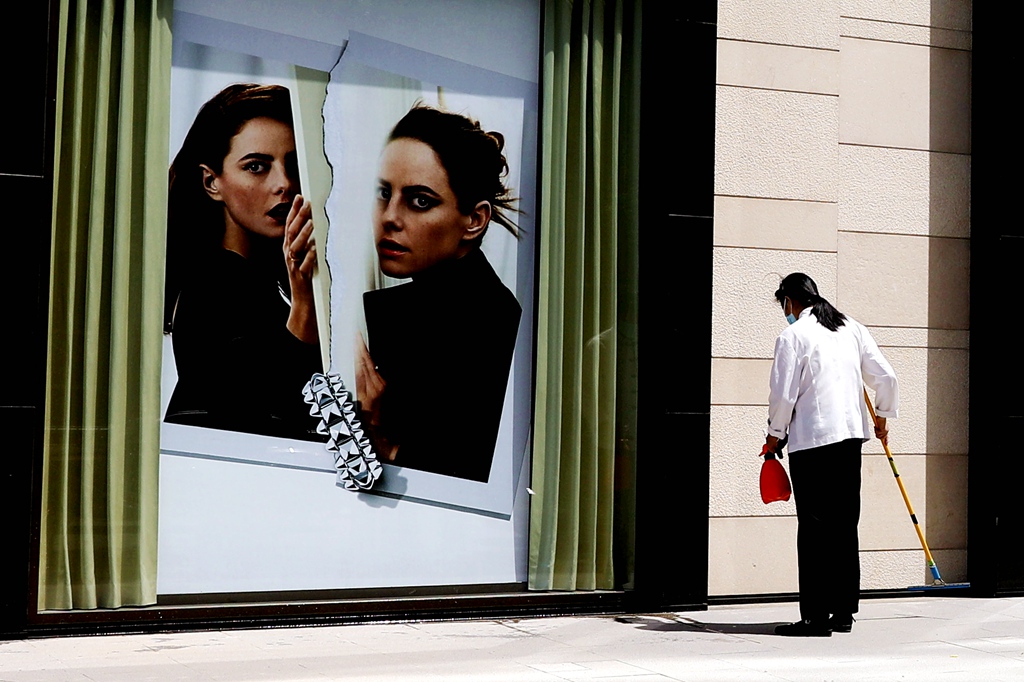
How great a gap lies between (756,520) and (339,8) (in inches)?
149

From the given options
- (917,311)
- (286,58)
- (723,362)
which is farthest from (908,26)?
(286,58)

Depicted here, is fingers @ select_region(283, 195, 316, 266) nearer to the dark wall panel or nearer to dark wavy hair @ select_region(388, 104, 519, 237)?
dark wavy hair @ select_region(388, 104, 519, 237)

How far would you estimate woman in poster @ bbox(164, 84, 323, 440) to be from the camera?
7.09 metres

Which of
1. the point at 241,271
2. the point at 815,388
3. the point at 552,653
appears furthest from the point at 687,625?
the point at 241,271

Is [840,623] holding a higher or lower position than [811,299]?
lower

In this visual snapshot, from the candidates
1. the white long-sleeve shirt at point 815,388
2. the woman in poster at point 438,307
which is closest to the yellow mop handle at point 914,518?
the white long-sleeve shirt at point 815,388

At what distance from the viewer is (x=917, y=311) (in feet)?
28.3

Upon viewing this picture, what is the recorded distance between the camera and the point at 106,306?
6.85 meters

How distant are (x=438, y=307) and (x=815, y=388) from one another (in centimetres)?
208

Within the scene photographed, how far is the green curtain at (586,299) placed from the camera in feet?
25.4

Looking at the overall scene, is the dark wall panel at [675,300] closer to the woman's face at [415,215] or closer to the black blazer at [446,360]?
the black blazer at [446,360]

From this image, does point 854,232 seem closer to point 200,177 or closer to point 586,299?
point 586,299

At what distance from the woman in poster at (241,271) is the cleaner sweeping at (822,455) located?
2474 mm

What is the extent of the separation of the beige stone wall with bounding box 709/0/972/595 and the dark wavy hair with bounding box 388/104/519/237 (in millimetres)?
1296
